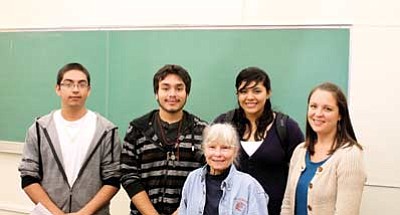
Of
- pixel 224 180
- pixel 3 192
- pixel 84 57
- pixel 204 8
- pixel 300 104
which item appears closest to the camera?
pixel 224 180

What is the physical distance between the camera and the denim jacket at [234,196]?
98.7 inches

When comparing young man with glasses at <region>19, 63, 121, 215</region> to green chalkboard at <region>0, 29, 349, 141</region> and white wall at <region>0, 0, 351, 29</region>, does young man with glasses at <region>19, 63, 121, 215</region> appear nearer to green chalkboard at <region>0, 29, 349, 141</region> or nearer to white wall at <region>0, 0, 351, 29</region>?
green chalkboard at <region>0, 29, 349, 141</region>

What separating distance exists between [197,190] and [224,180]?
14 cm

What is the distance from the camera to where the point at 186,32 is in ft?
12.0

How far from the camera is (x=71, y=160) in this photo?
9.72ft

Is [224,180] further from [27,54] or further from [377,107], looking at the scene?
[27,54]

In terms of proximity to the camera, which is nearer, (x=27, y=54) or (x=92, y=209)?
(x=92, y=209)

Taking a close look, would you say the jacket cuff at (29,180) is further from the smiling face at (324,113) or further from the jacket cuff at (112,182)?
the smiling face at (324,113)

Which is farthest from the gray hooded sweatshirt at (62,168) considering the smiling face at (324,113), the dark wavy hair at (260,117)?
the smiling face at (324,113)

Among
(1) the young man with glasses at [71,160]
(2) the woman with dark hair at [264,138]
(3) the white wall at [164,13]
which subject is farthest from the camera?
(3) the white wall at [164,13]

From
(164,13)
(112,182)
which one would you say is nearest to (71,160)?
(112,182)

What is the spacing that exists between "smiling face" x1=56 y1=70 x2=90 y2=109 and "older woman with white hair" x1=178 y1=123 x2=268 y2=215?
0.83 metres

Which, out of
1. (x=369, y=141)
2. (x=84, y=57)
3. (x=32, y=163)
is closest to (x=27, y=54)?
(x=84, y=57)

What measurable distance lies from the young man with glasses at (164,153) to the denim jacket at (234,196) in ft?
0.78
